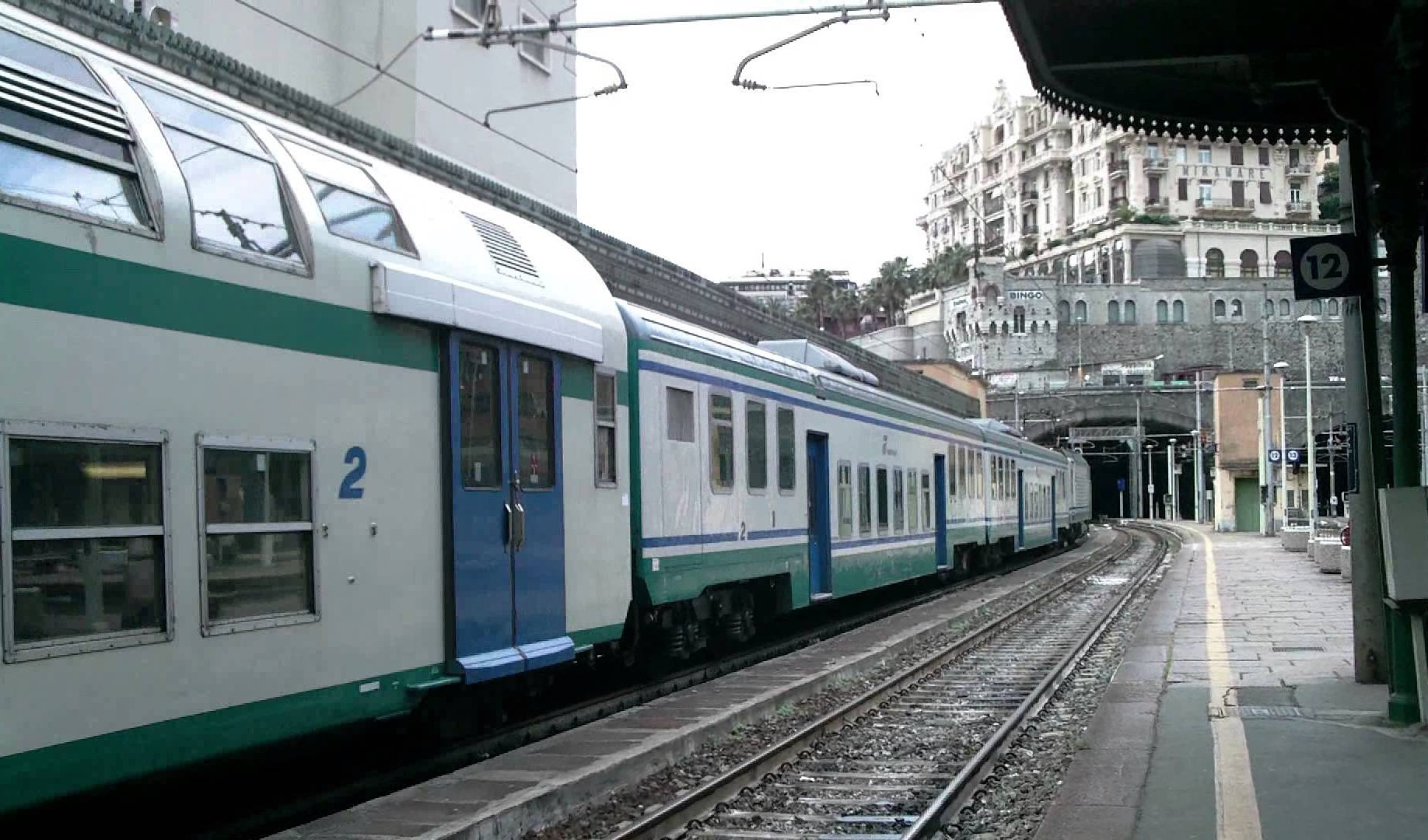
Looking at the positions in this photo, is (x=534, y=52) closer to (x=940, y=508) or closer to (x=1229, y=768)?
(x=940, y=508)

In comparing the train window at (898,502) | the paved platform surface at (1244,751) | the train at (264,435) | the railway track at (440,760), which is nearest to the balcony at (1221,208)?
the train window at (898,502)

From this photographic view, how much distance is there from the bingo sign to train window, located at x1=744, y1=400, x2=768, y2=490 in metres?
5.68

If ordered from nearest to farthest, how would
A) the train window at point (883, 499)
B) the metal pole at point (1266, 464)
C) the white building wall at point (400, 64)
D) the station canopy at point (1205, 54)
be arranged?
the station canopy at point (1205, 54) → the train window at point (883, 499) → the white building wall at point (400, 64) → the metal pole at point (1266, 464)

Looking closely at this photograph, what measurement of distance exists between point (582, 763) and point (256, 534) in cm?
271

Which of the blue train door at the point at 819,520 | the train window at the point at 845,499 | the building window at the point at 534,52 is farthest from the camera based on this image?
the building window at the point at 534,52

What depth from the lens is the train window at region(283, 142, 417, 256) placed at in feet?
23.2

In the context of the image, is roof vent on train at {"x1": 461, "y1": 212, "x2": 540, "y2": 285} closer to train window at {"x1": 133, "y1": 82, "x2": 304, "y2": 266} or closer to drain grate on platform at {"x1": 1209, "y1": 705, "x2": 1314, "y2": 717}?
train window at {"x1": 133, "y1": 82, "x2": 304, "y2": 266}

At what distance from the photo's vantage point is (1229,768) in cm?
805

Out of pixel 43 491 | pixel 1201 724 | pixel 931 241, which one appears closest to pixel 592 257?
pixel 1201 724

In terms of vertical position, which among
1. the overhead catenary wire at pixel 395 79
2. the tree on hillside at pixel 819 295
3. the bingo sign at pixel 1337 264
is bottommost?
the bingo sign at pixel 1337 264

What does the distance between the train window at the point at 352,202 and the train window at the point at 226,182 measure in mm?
296

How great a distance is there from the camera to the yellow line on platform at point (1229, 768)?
21.9ft

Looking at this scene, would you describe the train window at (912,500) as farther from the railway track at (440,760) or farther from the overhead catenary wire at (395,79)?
the overhead catenary wire at (395,79)

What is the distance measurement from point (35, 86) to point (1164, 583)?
2448 cm
